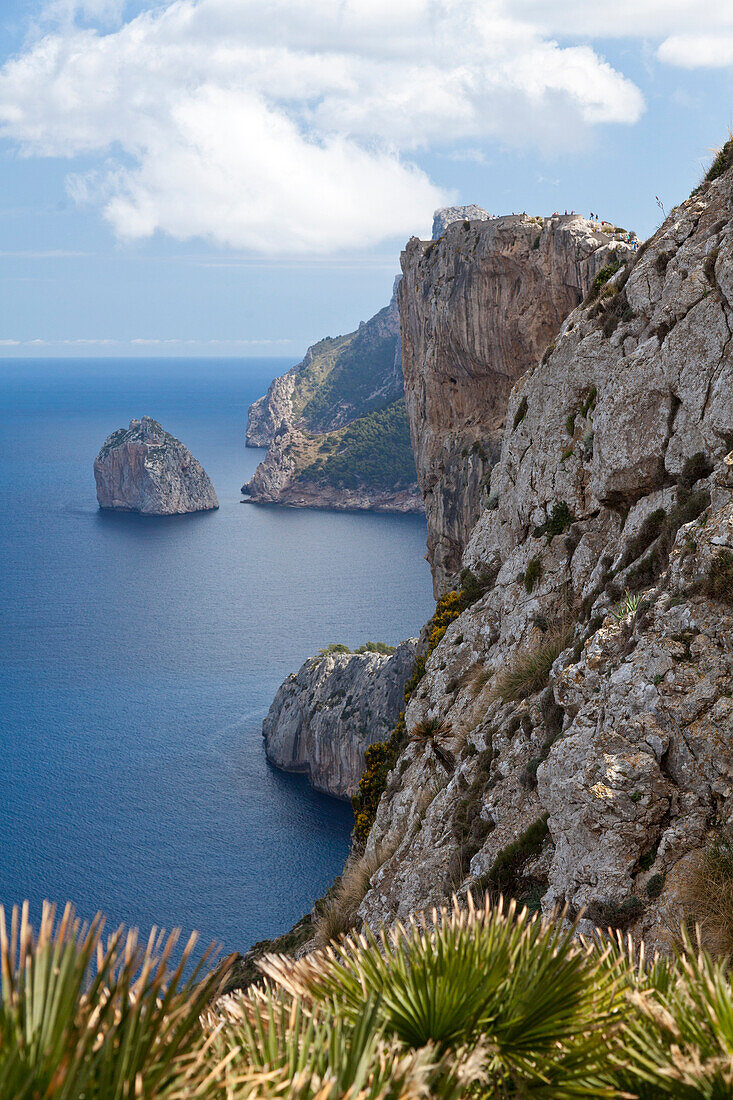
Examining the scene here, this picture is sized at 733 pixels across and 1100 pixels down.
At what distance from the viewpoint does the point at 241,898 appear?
1797 inches

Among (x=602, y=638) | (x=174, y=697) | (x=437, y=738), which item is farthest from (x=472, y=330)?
(x=174, y=697)

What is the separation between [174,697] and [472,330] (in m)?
43.2

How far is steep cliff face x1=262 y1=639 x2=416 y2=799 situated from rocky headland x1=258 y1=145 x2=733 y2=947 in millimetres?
30452

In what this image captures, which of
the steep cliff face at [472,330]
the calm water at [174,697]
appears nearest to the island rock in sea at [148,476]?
the calm water at [174,697]

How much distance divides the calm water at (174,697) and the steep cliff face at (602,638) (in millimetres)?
30256

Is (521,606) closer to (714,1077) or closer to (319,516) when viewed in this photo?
(714,1077)

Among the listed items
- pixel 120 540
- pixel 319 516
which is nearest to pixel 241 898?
pixel 120 540

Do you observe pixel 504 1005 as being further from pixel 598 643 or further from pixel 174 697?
pixel 174 697

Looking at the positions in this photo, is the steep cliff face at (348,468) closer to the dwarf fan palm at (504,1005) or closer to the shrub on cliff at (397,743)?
the shrub on cliff at (397,743)

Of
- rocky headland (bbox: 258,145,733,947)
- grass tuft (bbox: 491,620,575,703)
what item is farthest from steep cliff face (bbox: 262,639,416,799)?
grass tuft (bbox: 491,620,575,703)

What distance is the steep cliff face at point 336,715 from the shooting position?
57812 mm

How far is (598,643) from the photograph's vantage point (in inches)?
480

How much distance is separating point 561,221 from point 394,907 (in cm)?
3450

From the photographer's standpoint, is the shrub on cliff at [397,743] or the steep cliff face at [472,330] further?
the steep cliff face at [472,330]
